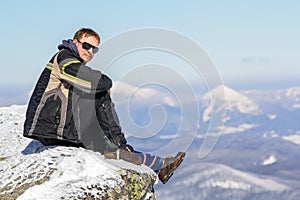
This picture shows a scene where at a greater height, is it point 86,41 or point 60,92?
point 86,41

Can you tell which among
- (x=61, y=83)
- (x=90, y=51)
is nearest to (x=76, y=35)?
(x=90, y=51)

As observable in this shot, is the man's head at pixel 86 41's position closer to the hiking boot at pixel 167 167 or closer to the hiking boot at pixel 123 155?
the hiking boot at pixel 123 155

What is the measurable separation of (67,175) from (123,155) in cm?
145

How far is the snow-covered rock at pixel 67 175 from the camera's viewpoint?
27.1 ft

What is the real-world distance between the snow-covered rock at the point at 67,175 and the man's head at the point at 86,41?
188 cm

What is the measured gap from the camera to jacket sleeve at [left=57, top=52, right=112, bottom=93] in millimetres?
8977

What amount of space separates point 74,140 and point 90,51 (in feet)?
5.71

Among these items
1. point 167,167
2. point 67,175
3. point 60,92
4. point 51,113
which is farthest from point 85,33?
point 167,167

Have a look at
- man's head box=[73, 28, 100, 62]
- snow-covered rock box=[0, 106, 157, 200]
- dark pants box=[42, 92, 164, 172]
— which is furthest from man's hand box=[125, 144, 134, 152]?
man's head box=[73, 28, 100, 62]

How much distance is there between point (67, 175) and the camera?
→ 339 inches

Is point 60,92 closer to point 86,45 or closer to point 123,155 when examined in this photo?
point 86,45

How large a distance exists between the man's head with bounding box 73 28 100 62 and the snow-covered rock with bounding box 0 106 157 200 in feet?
6.18

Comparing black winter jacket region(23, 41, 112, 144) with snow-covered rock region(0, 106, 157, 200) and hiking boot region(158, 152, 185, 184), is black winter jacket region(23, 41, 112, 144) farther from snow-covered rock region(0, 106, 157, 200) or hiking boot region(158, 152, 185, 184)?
hiking boot region(158, 152, 185, 184)

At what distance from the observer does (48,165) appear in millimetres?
8984
